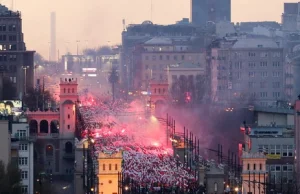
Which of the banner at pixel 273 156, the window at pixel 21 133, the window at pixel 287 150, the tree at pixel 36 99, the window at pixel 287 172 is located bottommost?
the window at pixel 287 172

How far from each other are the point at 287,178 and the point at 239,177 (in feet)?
10.3

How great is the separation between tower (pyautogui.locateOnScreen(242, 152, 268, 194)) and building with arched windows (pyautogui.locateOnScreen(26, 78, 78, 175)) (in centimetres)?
1938

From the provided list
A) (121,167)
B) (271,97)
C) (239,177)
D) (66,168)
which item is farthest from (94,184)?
(271,97)

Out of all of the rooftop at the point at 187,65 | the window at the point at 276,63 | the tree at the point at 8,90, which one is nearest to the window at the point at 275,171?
the tree at the point at 8,90

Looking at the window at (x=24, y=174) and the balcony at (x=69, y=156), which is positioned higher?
the window at (x=24, y=174)

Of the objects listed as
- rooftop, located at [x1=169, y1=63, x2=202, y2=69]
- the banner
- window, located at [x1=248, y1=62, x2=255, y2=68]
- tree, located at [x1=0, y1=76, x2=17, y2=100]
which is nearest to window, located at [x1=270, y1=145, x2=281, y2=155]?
the banner

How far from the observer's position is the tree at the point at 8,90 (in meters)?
88.2

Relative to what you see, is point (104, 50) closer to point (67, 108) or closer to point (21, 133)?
point (67, 108)

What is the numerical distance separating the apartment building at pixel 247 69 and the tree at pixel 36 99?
20.2m

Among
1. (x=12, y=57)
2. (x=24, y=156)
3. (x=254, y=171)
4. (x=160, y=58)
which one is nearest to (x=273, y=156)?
(x=254, y=171)

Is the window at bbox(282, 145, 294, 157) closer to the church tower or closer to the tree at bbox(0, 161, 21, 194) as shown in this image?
the tree at bbox(0, 161, 21, 194)

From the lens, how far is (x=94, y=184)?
198 feet

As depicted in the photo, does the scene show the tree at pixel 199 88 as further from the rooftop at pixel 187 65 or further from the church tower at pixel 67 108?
the church tower at pixel 67 108

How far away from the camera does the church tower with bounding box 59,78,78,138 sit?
270 feet
